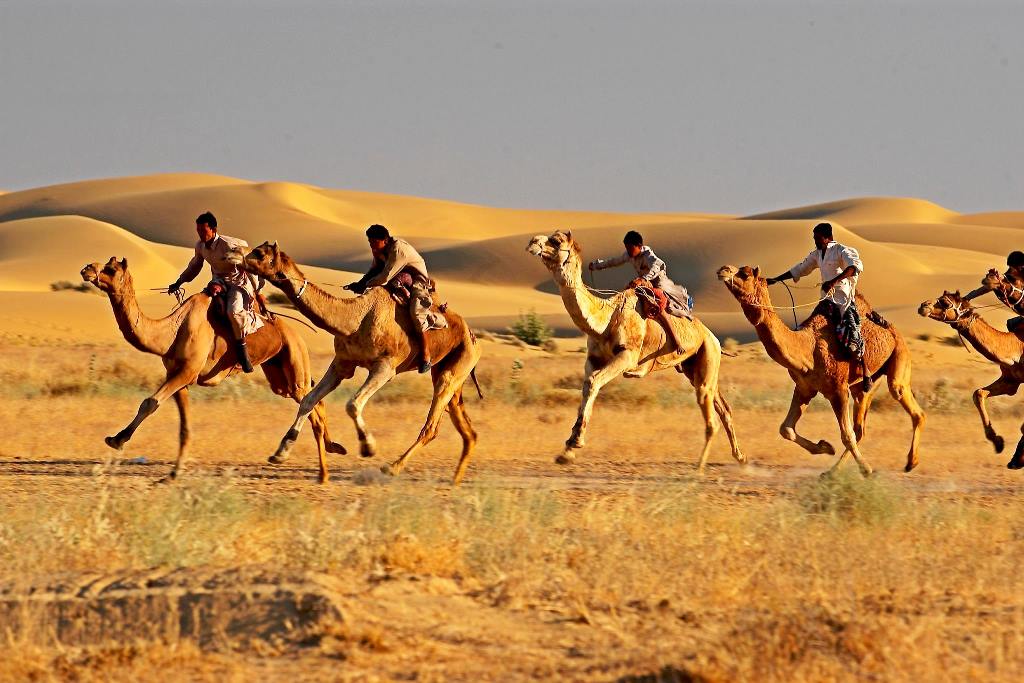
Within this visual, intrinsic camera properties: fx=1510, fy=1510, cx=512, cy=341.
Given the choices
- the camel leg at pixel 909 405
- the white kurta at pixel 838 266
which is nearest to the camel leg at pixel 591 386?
the white kurta at pixel 838 266

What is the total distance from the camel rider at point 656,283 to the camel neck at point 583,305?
1.46ft

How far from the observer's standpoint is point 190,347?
530 inches

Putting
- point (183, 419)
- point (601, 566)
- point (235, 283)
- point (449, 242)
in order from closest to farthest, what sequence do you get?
1. point (601, 566)
2. point (235, 283)
3. point (183, 419)
4. point (449, 242)

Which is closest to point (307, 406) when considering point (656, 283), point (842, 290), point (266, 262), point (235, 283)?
point (266, 262)

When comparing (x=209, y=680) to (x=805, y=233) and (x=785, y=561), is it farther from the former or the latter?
(x=805, y=233)

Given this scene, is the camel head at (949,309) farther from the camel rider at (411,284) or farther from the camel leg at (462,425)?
the camel rider at (411,284)

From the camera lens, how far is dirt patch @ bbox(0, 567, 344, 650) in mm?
6844

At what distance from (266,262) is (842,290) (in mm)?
5481

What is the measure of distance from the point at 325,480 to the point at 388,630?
641 centimetres

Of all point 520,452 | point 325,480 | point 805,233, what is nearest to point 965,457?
point 520,452

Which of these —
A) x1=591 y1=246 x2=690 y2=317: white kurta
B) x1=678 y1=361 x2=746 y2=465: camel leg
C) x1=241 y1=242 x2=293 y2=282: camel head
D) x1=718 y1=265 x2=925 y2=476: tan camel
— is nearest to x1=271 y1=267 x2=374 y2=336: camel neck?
x1=241 y1=242 x2=293 y2=282: camel head

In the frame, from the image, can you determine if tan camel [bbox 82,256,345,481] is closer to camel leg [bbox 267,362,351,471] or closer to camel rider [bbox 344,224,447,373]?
camel leg [bbox 267,362,351,471]

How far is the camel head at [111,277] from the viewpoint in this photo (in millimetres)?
12875

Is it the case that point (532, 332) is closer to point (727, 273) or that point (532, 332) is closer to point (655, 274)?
point (655, 274)
